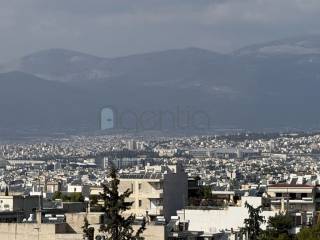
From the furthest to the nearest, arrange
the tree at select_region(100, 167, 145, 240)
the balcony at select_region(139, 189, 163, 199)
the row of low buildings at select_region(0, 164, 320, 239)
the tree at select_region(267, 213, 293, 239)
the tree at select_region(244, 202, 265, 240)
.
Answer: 1. the balcony at select_region(139, 189, 163, 199)
2. the tree at select_region(267, 213, 293, 239)
3. the tree at select_region(244, 202, 265, 240)
4. the row of low buildings at select_region(0, 164, 320, 239)
5. the tree at select_region(100, 167, 145, 240)

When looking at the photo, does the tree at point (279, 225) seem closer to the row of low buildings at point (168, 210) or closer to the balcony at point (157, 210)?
the row of low buildings at point (168, 210)

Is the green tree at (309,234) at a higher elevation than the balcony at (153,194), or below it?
below

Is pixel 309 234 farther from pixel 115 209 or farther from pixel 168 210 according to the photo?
pixel 115 209

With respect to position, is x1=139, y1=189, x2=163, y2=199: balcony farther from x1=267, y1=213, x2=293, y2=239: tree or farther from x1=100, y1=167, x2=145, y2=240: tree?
x1=100, y1=167, x2=145, y2=240: tree

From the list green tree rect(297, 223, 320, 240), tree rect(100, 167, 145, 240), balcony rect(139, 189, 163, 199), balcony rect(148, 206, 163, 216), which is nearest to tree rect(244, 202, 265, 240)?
green tree rect(297, 223, 320, 240)

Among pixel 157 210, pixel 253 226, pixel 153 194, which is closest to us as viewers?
pixel 253 226

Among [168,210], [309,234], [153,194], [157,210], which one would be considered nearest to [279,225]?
[309,234]

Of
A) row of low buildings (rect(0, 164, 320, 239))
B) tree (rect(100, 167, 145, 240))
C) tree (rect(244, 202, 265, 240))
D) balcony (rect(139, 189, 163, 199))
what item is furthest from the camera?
balcony (rect(139, 189, 163, 199))

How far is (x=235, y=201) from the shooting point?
196 feet

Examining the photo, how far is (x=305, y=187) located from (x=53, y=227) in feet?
81.0

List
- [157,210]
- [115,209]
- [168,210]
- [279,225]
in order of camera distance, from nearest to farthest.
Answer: [115,209], [279,225], [157,210], [168,210]

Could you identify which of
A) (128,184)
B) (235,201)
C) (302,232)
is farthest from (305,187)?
(302,232)

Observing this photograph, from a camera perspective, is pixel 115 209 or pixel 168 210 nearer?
pixel 115 209

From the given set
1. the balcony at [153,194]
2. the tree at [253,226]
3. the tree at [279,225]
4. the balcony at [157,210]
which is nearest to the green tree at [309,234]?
the tree at [279,225]
